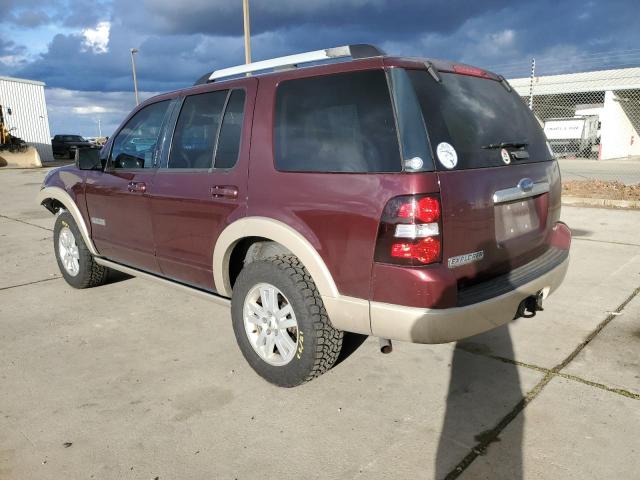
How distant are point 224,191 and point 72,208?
2366mm

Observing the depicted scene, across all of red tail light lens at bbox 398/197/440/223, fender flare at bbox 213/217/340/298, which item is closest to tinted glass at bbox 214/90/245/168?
fender flare at bbox 213/217/340/298

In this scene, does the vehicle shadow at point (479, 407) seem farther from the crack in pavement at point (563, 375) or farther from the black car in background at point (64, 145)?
the black car in background at point (64, 145)

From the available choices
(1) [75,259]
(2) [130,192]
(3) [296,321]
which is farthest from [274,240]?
(1) [75,259]

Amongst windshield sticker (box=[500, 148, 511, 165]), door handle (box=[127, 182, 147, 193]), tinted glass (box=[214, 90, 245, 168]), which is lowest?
door handle (box=[127, 182, 147, 193])

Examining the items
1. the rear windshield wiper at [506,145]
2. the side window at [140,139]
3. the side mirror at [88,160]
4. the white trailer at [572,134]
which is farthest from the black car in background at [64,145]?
the rear windshield wiper at [506,145]

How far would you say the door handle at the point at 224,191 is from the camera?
3.19 meters

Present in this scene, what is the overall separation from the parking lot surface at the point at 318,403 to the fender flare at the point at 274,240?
0.63 meters

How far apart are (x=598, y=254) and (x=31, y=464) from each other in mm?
5888

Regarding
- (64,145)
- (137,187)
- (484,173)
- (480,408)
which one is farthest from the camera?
(64,145)

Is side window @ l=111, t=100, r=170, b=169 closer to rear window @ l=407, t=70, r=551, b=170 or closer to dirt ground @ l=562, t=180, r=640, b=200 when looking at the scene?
rear window @ l=407, t=70, r=551, b=170

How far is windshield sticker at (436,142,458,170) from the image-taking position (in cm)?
249

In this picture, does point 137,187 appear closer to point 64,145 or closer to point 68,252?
point 68,252

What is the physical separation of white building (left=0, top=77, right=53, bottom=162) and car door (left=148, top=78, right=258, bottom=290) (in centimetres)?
3134

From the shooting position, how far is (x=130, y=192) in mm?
4078
